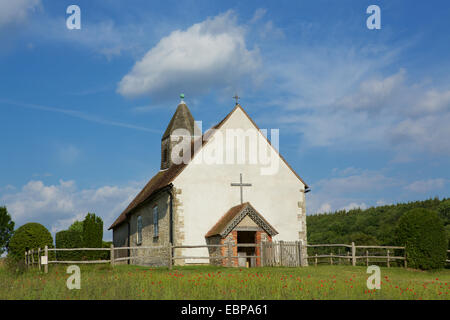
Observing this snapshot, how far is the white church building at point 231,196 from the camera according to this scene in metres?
25.7

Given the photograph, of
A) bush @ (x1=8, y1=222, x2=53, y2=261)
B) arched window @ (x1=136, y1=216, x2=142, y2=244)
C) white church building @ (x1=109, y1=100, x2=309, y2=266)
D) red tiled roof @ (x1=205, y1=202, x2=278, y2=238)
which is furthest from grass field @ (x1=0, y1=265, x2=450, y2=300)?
arched window @ (x1=136, y1=216, x2=142, y2=244)

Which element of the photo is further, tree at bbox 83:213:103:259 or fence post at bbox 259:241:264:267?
tree at bbox 83:213:103:259

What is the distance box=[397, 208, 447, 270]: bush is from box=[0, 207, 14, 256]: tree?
35812mm

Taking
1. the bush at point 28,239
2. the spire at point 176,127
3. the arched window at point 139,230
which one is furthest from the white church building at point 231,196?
the bush at point 28,239

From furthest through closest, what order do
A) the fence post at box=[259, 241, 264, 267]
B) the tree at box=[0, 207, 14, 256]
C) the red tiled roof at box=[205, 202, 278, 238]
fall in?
the tree at box=[0, 207, 14, 256], the red tiled roof at box=[205, 202, 278, 238], the fence post at box=[259, 241, 264, 267]

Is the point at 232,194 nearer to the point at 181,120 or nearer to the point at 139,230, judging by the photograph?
the point at 139,230

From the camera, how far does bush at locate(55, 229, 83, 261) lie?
3362cm

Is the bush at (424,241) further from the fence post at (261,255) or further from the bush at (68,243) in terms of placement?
the bush at (68,243)

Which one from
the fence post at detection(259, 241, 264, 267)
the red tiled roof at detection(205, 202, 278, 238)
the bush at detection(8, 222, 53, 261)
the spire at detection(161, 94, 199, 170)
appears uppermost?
the spire at detection(161, 94, 199, 170)

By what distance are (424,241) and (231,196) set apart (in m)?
10.8

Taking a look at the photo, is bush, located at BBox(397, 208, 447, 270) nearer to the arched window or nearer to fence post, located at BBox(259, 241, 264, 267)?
fence post, located at BBox(259, 241, 264, 267)

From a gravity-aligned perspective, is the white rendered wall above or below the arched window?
above
